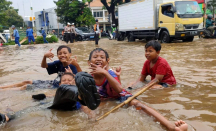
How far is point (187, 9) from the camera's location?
40.3 ft

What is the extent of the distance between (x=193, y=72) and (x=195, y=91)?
1501 mm

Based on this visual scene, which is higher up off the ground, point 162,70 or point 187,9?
point 187,9

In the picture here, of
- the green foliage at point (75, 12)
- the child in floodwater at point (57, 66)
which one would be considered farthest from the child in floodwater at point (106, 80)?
the green foliage at point (75, 12)

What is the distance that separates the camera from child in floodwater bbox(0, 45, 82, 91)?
375cm

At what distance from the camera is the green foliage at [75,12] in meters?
30.4

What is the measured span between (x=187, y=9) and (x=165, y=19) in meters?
1.28

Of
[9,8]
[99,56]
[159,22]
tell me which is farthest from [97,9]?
[99,56]

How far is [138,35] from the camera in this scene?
15.8 meters

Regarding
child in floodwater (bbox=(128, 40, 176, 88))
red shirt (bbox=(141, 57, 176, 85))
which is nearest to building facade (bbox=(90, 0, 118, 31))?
red shirt (bbox=(141, 57, 176, 85))

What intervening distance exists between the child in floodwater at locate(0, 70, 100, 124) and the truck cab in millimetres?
10308

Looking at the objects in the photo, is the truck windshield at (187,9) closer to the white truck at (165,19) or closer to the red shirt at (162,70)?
the white truck at (165,19)

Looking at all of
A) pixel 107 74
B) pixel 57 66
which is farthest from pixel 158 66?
pixel 57 66

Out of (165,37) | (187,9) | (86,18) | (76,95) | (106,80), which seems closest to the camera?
(76,95)

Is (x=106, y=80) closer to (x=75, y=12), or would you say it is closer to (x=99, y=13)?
(x=75, y=12)
